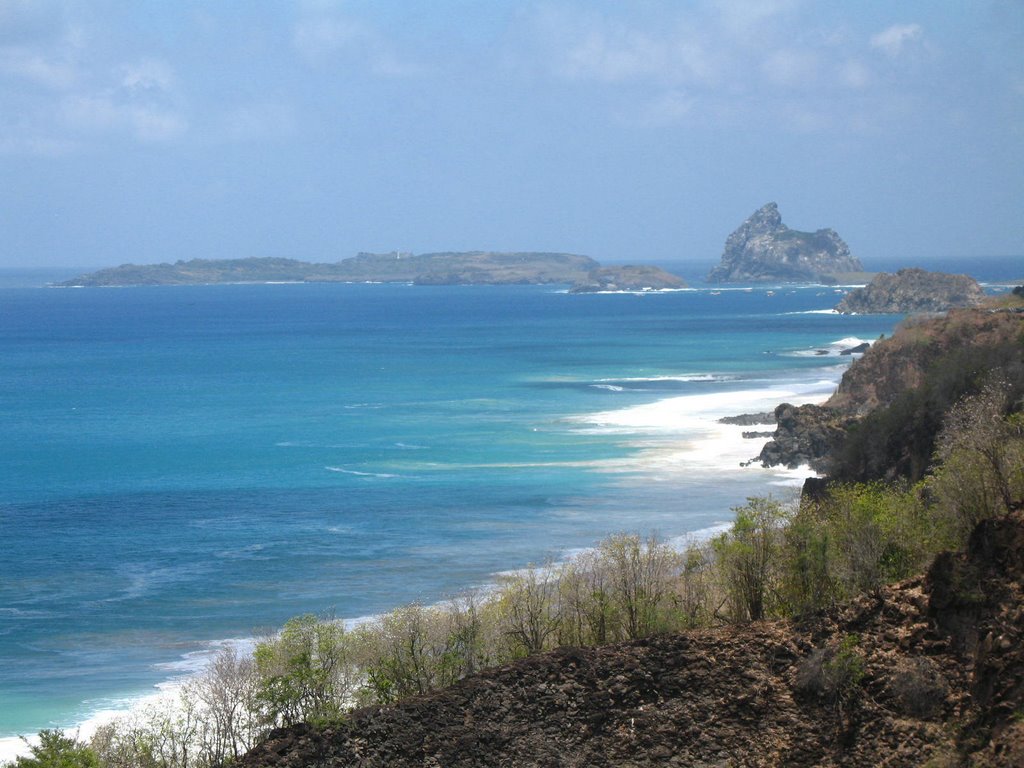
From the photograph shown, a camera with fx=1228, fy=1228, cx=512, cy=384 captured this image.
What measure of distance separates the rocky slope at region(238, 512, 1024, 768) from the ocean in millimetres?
→ 13153

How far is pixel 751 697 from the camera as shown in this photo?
87.9 feet

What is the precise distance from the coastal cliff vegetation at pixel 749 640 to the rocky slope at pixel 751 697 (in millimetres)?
54

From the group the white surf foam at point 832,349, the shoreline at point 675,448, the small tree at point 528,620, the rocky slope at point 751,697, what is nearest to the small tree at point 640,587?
the small tree at point 528,620

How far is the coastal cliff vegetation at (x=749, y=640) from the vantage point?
83.1 ft

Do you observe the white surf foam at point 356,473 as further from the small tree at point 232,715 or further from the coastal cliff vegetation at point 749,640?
the small tree at point 232,715

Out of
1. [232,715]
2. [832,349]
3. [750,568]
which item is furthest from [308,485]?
[832,349]

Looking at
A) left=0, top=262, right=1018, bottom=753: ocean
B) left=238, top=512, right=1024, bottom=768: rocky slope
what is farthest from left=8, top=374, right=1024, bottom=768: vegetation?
left=0, top=262, right=1018, bottom=753: ocean

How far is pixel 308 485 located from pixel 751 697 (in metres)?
44.4

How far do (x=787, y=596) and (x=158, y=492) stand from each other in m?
44.3

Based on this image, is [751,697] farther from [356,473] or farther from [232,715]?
[356,473]

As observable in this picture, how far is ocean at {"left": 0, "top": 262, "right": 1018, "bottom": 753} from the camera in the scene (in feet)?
146

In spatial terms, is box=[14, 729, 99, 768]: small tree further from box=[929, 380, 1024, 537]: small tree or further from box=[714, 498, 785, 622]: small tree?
box=[929, 380, 1024, 537]: small tree

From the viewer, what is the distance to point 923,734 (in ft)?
81.1

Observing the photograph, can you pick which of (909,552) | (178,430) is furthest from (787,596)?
(178,430)
